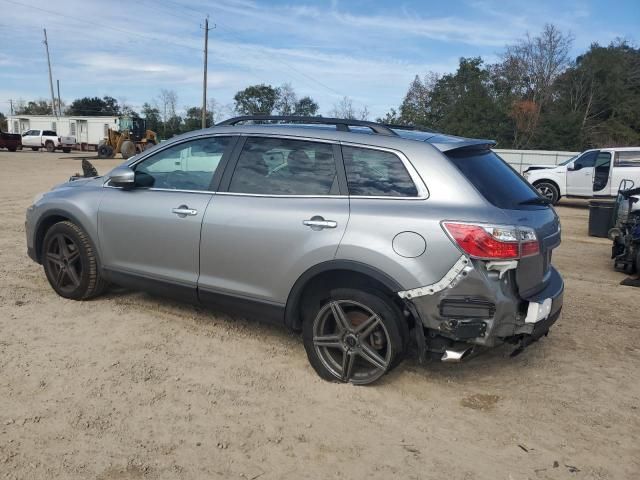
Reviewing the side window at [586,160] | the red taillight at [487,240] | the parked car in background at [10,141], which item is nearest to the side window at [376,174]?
the red taillight at [487,240]

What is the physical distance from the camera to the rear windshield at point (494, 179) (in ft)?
10.9

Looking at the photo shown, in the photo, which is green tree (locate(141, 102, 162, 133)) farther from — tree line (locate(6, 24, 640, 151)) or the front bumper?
the front bumper

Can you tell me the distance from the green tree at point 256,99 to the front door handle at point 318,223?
5537cm

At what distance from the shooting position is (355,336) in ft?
11.4

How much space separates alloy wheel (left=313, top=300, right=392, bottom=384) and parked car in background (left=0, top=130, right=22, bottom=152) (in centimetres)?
4147

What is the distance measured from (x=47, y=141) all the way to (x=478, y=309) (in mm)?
43888

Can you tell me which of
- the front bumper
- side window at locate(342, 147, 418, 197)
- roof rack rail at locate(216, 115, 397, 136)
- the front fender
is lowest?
the front bumper

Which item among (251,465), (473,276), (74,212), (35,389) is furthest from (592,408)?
(74,212)

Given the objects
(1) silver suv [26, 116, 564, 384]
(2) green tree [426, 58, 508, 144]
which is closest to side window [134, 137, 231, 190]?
(1) silver suv [26, 116, 564, 384]

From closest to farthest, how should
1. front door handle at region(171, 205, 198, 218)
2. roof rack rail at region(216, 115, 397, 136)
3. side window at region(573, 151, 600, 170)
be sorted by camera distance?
roof rack rail at region(216, 115, 397, 136)
front door handle at region(171, 205, 198, 218)
side window at region(573, 151, 600, 170)

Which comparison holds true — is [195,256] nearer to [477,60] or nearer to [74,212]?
[74,212]

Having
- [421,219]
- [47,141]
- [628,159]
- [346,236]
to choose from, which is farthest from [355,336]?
[47,141]

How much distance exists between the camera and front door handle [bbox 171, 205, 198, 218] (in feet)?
13.3

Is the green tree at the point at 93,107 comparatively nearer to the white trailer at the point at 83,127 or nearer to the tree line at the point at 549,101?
the white trailer at the point at 83,127
